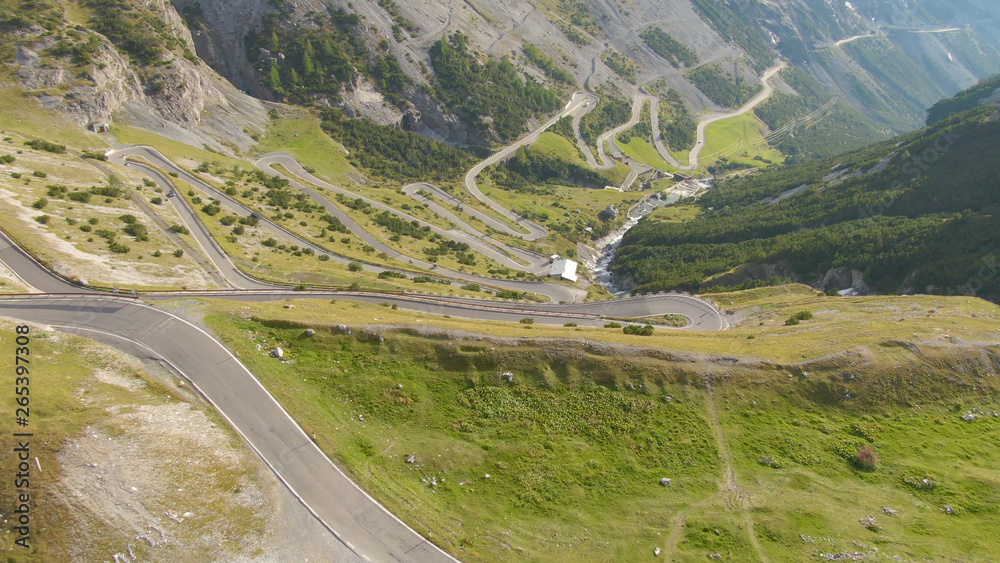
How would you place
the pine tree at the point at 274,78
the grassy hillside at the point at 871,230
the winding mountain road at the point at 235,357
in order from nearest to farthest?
the winding mountain road at the point at 235,357, the grassy hillside at the point at 871,230, the pine tree at the point at 274,78

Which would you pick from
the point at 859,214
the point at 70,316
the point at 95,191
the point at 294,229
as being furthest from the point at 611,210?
the point at 70,316

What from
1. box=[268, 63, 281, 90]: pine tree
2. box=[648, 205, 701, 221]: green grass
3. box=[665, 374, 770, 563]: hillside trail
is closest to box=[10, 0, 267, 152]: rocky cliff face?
box=[268, 63, 281, 90]: pine tree

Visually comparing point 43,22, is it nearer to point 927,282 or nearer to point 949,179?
point 927,282

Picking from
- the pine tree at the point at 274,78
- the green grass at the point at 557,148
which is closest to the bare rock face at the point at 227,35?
the pine tree at the point at 274,78

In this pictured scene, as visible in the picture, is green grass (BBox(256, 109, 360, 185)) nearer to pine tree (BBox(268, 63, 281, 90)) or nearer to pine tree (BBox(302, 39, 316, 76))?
pine tree (BBox(268, 63, 281, 90))

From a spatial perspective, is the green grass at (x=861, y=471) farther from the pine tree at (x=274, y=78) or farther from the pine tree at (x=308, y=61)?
the pine tree at (x=308, y=61)

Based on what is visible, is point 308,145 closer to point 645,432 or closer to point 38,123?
point 38,123
